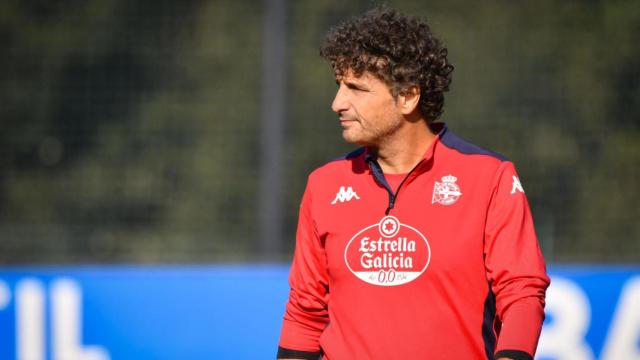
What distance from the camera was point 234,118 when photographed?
6352 mm

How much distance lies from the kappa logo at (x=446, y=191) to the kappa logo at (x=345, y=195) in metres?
0.24

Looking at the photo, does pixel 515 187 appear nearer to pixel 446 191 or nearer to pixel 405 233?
pixel 446 191

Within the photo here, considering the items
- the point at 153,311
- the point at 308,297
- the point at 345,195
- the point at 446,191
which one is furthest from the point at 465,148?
the point at 153,311

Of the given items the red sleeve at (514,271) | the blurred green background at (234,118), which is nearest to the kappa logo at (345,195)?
the red sleeve at (514,271)

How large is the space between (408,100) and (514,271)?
62 centimetres

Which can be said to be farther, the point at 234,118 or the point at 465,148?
the point at 234,118

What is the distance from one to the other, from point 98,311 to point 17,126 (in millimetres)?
1423

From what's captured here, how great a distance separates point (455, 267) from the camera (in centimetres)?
286

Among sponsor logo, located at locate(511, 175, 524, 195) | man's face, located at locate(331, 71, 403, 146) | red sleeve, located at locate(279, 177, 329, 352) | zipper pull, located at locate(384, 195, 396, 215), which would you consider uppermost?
man's face, located at locate(331, 71, 403, 146)

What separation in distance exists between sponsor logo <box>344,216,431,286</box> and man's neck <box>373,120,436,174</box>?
0.18 m

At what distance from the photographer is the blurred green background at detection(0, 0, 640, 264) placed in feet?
20.4

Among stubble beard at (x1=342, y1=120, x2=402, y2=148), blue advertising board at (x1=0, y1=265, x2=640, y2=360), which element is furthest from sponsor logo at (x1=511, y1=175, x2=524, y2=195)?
blue advertising board at (x1=0, y1=265, x2=640, y2=360)

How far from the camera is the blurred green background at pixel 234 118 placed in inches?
244

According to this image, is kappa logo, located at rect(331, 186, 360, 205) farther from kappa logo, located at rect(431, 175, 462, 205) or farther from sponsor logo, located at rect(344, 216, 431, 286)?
kappa logo, located at rect(431, 175, 462, 205)
